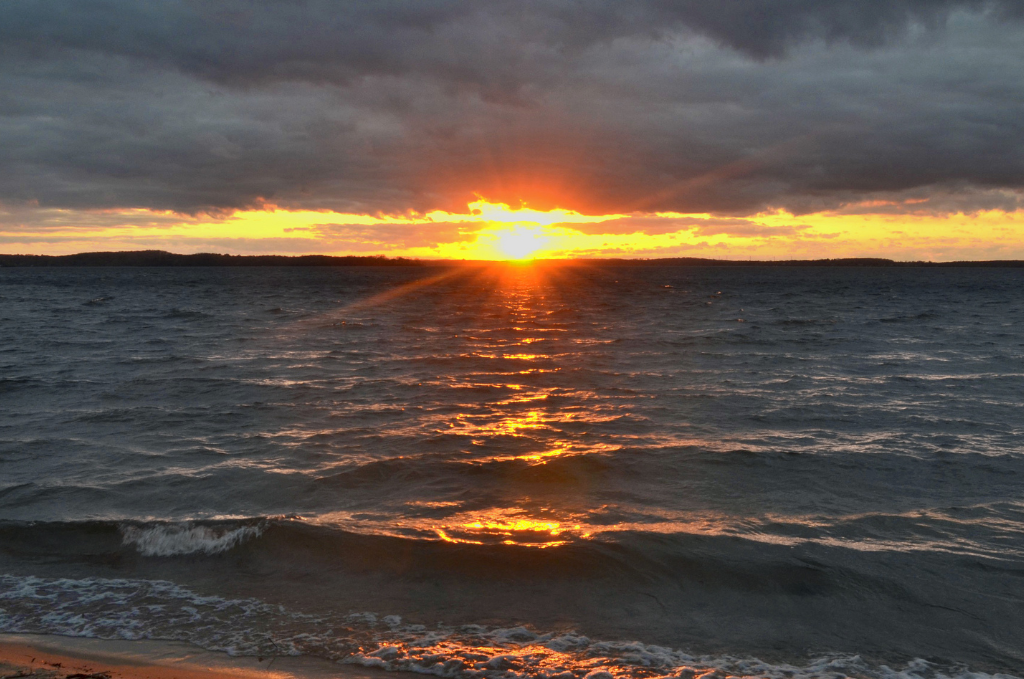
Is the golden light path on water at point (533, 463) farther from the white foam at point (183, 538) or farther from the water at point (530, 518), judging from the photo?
the white foam at point (183, 538)

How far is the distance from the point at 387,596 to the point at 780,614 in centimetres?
412

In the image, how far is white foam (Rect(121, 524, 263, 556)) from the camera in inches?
338

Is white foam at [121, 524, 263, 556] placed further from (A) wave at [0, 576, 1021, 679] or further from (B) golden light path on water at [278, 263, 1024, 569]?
(A) wave at [0, 576, 1021, 679]

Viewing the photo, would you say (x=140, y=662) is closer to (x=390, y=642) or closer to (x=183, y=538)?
(x=390, y=642)

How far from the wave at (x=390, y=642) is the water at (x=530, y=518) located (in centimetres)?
3

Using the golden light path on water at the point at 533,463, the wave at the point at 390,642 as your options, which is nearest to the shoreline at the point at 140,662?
the wave at the point at 390,642

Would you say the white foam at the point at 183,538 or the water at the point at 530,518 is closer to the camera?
the water at the point at 530,518

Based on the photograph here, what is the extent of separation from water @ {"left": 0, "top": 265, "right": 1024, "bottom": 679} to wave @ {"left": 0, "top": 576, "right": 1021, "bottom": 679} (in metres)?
0.03

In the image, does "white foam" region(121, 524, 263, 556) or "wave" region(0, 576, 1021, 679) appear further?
"white foam" region(121, 524, 263, 556)

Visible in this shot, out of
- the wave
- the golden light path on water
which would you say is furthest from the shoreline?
the golden light path on water

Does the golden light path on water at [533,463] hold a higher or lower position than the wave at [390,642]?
higher

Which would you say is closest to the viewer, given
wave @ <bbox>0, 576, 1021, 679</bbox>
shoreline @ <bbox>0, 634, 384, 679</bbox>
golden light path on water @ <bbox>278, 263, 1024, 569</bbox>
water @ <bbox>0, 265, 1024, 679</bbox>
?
shoreline @ <bbox>0, 634, 384, 679</bbox>

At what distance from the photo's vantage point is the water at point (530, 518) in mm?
6645

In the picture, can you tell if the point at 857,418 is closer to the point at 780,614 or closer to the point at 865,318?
the point at 780,614
